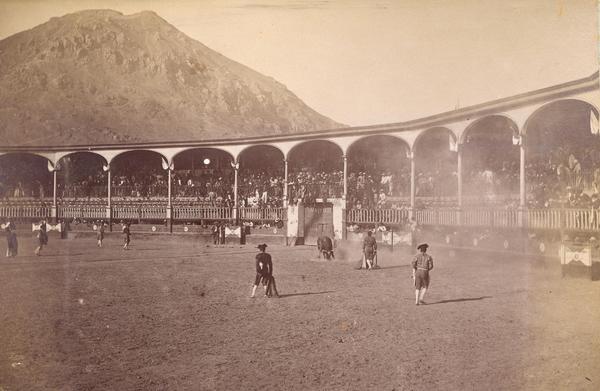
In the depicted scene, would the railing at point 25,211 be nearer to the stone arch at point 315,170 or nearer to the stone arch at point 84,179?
the stone arch at point 84,179

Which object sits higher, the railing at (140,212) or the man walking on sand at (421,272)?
the railing at (140,212)

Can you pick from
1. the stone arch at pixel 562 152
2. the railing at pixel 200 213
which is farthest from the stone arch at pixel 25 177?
the stone arch at pixel 562 152

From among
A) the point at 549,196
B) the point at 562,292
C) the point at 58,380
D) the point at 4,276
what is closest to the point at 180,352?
the point at 58,380

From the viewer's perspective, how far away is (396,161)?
90.8 ft

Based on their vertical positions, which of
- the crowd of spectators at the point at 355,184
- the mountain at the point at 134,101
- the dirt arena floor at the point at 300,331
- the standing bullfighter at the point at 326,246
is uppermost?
the mountain at the point at 134,101

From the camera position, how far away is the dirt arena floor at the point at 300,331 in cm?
675

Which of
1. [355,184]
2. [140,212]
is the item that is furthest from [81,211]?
[355,184]

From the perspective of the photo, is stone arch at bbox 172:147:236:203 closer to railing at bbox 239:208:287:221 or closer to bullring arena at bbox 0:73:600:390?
bullring arena at bbox 0:73:600:390

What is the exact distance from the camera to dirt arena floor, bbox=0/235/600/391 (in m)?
6.75

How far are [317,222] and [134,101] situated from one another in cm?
7850

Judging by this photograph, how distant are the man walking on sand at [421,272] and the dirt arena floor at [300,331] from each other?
1.12 feet

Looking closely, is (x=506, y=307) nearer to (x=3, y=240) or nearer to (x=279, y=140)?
(x=279, y=140)

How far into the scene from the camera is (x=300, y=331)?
902 cm

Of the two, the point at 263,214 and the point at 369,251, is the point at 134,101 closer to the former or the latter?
the point at 263,214
